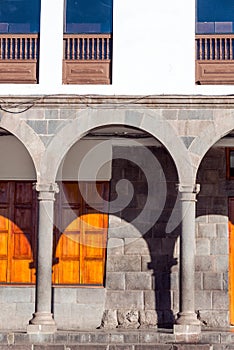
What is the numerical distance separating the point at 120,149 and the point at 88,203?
1.11 m

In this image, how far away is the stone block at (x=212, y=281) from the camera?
12.5m

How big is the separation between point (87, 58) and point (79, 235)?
10.5ft

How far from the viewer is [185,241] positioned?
11047 mm

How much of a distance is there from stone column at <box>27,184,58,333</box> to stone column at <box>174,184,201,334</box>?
1.95 metres

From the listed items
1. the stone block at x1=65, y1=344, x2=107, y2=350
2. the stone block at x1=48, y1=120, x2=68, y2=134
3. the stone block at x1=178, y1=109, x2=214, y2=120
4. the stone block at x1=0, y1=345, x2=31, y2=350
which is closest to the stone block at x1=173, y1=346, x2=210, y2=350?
the stone block at x1=65, y1=344, x2=107, y2=350

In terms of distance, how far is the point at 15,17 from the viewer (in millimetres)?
12211

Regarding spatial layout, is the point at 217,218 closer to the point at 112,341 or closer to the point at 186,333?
the point at 186,333

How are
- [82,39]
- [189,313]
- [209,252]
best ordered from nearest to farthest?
[189,313], [82,39], [209,252]

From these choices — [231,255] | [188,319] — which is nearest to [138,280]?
[231,255]

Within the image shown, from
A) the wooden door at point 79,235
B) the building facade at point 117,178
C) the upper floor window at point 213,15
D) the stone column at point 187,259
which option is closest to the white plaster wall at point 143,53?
the building facade at point 117,178

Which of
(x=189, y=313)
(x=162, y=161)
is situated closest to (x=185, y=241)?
(x=189, y=313)

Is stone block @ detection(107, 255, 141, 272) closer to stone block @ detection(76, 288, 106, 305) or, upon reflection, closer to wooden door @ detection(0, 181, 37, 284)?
stone block @ detection(76, 288, 106, 305)

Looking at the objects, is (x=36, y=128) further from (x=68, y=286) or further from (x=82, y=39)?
(x=68, y=286)

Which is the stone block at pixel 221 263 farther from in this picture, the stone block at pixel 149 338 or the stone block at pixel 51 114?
the stone block at pixel 51 114
